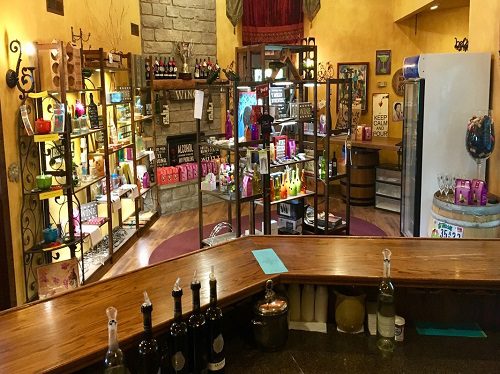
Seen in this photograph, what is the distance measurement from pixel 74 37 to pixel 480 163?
13.1 ft

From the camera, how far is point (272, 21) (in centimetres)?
892

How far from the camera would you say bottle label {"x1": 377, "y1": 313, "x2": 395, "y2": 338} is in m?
2.02

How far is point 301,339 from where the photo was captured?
2139mm

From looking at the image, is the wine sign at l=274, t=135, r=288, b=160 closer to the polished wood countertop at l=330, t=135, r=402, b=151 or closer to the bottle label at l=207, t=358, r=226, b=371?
the polished wood countertop at l=330, t=135, r=402, b=151

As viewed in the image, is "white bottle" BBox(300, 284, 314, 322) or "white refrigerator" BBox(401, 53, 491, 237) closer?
"white bottle" BBox(300, 284, 314, 322)

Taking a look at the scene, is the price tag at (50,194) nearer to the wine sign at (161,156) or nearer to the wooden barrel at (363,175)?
the wine sign at (161,156)

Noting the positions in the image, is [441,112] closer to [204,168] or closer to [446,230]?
[446,230]

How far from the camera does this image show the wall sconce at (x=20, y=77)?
12.9 ft

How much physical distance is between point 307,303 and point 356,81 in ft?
22.5

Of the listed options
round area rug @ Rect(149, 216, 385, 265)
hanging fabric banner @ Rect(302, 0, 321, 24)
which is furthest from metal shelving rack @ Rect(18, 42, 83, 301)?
hanging fabric banner @ Rect(302, 0, 321, 24)

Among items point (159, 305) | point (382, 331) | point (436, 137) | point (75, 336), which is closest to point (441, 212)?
point (436, 137)

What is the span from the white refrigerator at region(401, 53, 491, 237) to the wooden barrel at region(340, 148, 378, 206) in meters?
2.48

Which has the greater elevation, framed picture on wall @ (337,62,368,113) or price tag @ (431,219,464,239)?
framed picture on wall @ (337,62,368,113)

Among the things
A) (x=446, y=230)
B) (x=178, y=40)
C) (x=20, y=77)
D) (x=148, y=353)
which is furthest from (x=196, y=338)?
(x=178, y=40)
